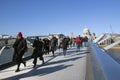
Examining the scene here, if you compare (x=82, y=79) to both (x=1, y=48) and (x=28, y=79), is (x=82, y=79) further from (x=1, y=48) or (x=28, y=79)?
(x=1, y=48)

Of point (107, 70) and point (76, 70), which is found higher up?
point (107, 70)

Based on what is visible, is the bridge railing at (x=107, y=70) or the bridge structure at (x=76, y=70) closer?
the bridge railing at (x=107, y=70)

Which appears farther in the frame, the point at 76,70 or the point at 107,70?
the point at 76,70

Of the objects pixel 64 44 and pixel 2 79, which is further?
pixel 64 44

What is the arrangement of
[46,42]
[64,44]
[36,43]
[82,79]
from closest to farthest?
[82,79] < [36,43] < [64,44] < [46,42]

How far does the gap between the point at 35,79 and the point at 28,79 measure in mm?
242

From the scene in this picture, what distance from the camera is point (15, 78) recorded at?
10.1 metres

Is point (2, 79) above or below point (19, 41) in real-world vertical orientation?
below

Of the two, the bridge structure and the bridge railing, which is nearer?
the bridge railing

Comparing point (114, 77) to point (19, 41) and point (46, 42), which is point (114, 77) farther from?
point (46, 42)

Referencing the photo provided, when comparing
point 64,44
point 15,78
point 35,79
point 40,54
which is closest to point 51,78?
point 35,79

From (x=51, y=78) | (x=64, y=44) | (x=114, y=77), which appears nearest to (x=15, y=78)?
(x=51, y=78)

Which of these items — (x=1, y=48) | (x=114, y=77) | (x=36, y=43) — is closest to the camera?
(x=114, y=77)

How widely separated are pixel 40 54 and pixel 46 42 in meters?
8.58
